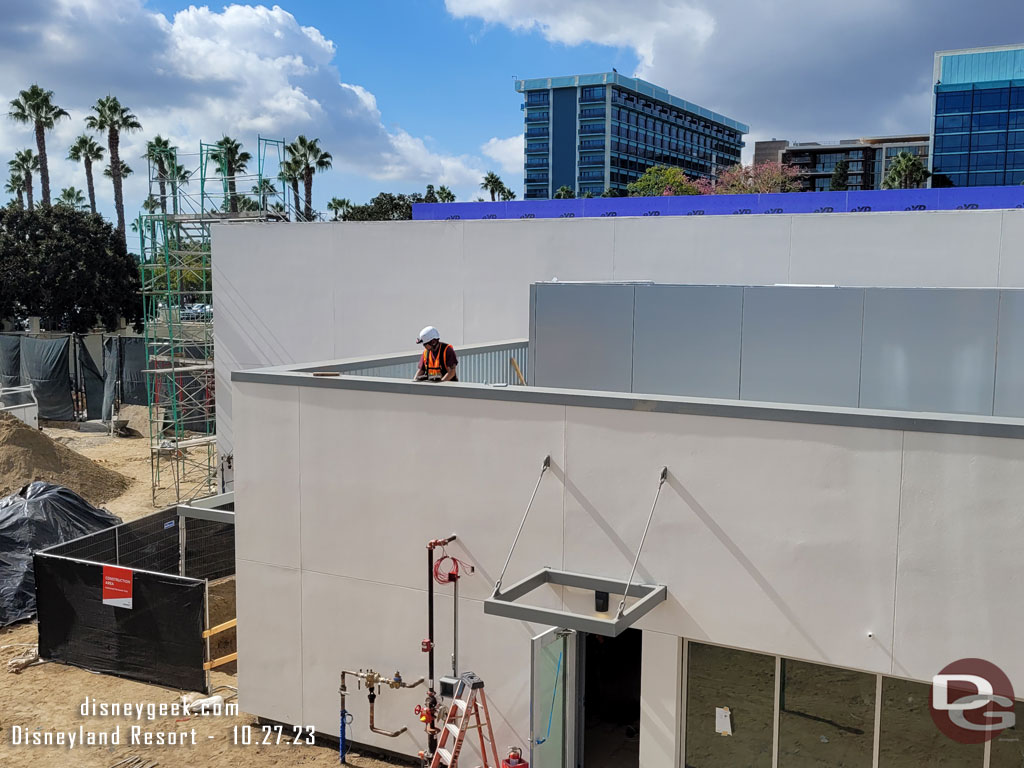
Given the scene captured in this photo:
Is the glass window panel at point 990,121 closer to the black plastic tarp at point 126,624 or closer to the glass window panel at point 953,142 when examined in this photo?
the glass window panel at point 953,142

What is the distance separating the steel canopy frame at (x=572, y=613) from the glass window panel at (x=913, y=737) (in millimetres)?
2368

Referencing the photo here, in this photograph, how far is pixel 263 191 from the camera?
23.5 meters

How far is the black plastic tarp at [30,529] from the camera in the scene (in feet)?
55.9

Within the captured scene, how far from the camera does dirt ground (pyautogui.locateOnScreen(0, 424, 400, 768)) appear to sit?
11414mm

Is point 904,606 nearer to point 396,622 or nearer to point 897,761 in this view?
point 897,761

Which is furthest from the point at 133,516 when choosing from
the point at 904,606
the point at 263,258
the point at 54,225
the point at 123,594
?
the point at 54,225

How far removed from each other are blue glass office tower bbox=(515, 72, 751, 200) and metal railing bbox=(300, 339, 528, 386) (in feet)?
498

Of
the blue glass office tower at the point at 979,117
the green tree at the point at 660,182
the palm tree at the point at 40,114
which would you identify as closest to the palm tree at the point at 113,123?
the palm tree at the point at 40,114

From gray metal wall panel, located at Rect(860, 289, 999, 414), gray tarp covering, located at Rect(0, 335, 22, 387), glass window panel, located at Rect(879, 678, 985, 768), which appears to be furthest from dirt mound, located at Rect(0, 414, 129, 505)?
glass window panel, located at Rect(879, 678, 985, 768)

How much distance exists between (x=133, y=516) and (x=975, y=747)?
2135cm

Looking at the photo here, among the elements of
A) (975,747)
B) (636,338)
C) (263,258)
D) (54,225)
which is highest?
(54,225)

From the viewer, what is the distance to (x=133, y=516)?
2395cm

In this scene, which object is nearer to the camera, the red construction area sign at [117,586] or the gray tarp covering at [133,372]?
the red construction area sign at [117,586]

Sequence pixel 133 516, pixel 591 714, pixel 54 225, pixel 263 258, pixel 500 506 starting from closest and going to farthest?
pixel 500 506
pixel 591 714
pixel 263 258
pixel 133 516
pixel 54 225
